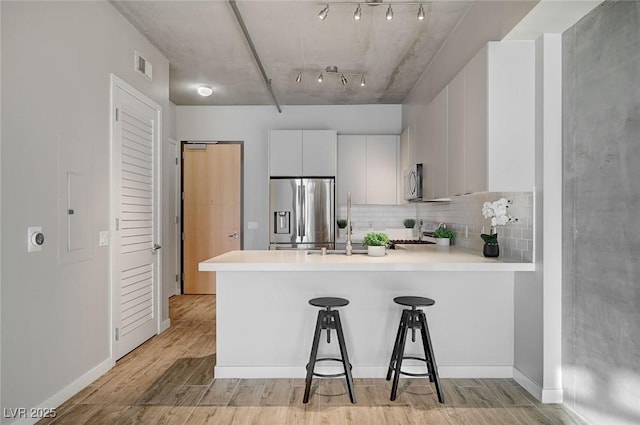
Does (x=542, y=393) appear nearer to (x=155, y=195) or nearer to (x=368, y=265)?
(x=368, y=265)

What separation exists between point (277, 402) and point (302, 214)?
3140mm

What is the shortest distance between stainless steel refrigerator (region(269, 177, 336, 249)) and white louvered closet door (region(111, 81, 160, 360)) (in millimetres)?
1782

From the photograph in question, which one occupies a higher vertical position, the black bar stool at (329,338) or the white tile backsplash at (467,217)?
the white tile backsplash at (467,217)

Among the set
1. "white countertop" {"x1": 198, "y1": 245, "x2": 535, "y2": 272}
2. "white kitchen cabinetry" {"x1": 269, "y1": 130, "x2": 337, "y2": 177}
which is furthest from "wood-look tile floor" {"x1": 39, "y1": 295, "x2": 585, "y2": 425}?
"white kitchen cabinetry" {"x1": 269, "y1": 130, "x2": 337, "y2": 177}

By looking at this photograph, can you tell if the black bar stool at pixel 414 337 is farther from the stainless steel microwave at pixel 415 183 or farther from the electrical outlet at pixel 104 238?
the electrical outlet at pixel 104 238

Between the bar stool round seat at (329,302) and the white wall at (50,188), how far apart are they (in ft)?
5.34

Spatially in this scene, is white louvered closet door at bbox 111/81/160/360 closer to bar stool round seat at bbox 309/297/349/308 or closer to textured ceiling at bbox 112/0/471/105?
textured ceiling at bbox 112/0/471/105

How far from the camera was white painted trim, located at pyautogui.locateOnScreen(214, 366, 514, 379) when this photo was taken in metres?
3.14

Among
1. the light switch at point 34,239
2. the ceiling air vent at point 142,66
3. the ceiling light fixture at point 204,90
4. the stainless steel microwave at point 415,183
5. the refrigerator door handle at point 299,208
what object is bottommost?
the light switch at point 34,239

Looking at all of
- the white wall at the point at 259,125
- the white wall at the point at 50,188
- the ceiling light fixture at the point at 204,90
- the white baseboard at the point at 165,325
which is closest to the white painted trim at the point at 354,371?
the white wall at the point at 50,188

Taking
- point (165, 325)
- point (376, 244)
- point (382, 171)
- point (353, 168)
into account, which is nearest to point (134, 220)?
point (165, 325)

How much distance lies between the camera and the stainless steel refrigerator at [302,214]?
18.5 feet

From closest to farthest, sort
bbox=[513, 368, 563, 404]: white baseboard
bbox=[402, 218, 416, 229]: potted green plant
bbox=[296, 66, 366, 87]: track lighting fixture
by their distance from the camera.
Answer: bbox=[513, 368, 563, 404]: white baseboard < bbox=[296, 66, 366, 87]: track lighting fixture < bbox=[402, 218, 416, 229]: potted green plant

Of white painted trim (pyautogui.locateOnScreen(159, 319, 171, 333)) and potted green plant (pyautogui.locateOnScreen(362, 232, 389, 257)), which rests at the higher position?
potted green plant (pyautogui.locateOnScreen(362, 232, 389, 257))
